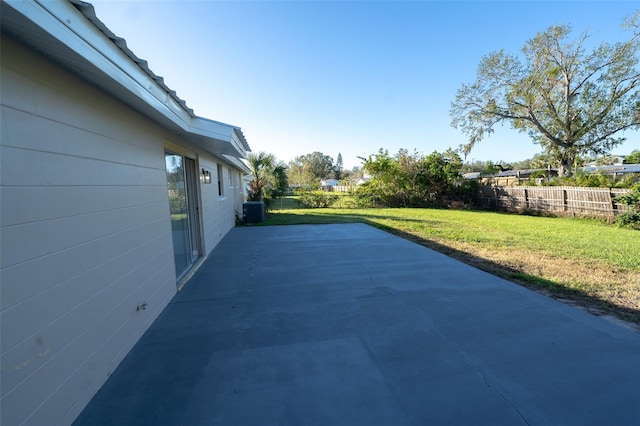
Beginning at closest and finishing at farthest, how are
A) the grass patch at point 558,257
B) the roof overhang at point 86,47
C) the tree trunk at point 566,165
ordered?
the roof overhang at point 86,47 → the grass patch at point 558,257 → the tree trunk at point 566,165

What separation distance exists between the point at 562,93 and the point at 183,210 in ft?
81.7

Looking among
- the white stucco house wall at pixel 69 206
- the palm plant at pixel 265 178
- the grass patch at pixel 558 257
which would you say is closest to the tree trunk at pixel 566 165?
the grass patch at pixel 558 257

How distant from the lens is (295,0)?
7.14 meters

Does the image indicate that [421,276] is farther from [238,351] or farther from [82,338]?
[82,338]

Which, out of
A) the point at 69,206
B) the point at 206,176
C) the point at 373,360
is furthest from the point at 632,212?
the point at 69,206

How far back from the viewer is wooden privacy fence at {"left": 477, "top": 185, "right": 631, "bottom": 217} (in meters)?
11.5

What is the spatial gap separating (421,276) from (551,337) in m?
1.93

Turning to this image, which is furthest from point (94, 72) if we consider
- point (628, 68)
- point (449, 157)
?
point (628, 68)

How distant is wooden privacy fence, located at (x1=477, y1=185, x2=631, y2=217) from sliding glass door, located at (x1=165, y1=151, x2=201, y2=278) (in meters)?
15.2

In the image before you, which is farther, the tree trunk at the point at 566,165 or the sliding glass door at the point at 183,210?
the tree trunk at the point at 566,165

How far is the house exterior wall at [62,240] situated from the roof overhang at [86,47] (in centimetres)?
13

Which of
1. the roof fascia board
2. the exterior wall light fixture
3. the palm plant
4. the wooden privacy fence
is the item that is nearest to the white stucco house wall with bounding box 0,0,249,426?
the roof fascia board

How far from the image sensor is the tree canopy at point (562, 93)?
17.0m

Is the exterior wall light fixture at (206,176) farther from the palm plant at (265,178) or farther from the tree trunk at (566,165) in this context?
the tree trunk at (566,165)
